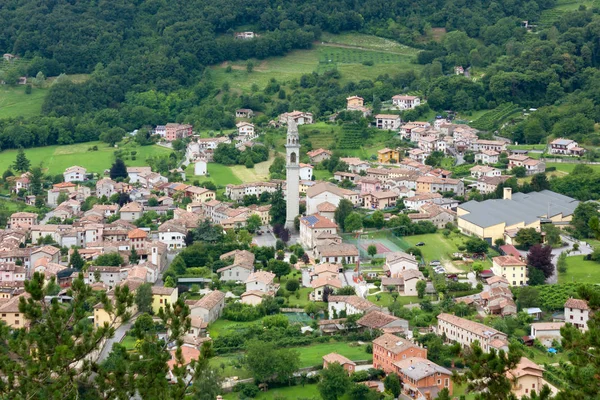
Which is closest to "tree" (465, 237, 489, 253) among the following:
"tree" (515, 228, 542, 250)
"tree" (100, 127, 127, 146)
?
"tree" (515, 228, 542, 250)

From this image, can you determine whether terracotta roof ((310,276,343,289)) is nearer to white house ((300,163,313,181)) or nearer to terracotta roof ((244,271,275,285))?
terracotta roof ((244,271,275,285))

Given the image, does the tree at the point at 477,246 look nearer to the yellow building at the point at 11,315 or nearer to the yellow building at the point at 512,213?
the yellow building at the point at 512,213

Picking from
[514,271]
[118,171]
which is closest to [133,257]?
[118,171]

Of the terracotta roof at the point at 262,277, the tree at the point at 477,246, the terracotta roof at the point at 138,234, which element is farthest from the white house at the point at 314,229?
the terracotta roof at the point at 138,234

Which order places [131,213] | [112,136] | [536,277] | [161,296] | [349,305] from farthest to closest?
[112,136] → [131,213] → [536,277] → [161,296] → [349,305]

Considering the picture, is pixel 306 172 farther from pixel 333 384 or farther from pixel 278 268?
pixel 333 384

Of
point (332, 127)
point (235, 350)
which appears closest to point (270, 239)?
point (235, 350)
